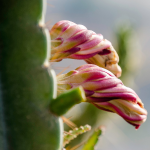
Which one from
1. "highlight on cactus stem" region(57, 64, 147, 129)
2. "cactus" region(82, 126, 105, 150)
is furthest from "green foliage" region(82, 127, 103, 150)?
"highlight on cactus stem" region(57, 64, 147, 129)

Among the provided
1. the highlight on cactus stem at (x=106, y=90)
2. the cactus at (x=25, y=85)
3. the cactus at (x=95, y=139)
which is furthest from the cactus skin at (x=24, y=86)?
the cactus at (x=95, y=139)

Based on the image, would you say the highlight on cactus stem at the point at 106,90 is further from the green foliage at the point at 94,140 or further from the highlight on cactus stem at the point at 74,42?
the green foliage at the point at 94,140

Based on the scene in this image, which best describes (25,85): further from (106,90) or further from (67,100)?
(106,90)

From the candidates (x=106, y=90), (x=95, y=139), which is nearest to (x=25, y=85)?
(x=106, y=90)

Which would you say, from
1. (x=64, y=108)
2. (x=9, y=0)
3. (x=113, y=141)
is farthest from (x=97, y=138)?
(x=113, y=141)

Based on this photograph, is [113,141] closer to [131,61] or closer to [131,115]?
[131,61]

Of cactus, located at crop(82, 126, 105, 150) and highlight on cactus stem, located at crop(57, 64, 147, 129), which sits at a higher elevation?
highlight on cactus stem, located at crop(57, 64, 147, 129)

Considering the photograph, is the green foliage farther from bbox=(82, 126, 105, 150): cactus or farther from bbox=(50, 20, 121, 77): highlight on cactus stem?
bbox=(50, 20, 121, 77): highlight on cactus stem
